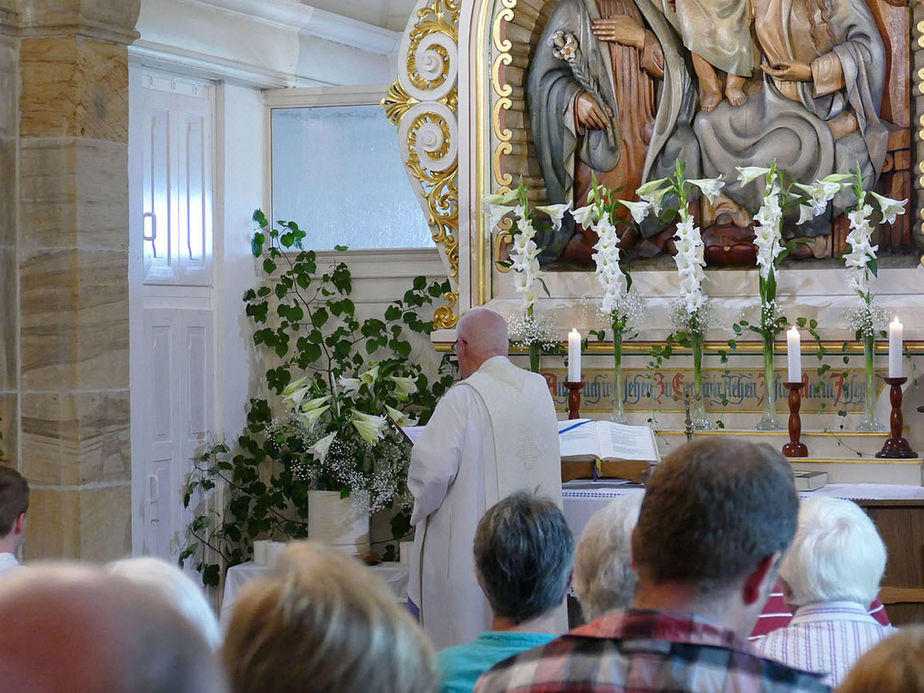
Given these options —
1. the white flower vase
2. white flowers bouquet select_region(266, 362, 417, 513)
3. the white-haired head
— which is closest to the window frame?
white flowers bouquet select_region(266, 362, 417, 513)

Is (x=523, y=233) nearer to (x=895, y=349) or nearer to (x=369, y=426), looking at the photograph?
(x=369, y=426)

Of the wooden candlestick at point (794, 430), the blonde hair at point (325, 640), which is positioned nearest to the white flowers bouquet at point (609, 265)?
the wooden candlestick at point (794, 430)

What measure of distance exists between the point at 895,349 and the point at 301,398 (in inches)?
107

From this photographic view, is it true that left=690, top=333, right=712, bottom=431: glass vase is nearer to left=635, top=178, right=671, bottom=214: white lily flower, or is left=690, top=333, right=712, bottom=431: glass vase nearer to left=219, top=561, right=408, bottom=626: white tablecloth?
left=635, top=178, right=671, bottom=214: white lily flower

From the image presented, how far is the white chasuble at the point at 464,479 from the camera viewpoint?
199 inches

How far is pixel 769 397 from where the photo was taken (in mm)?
6230

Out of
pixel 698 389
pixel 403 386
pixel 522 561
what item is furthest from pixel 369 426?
pixel 522 561

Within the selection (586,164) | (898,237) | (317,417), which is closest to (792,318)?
(898,237)

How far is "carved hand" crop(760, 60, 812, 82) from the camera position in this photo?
20.7 ft

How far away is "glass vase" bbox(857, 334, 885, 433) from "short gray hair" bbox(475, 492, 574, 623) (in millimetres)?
3295

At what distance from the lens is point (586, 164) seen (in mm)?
6727

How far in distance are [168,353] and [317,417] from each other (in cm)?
96

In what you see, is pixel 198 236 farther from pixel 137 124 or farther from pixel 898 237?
pixel 898 237

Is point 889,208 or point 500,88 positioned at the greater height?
point 500,88
